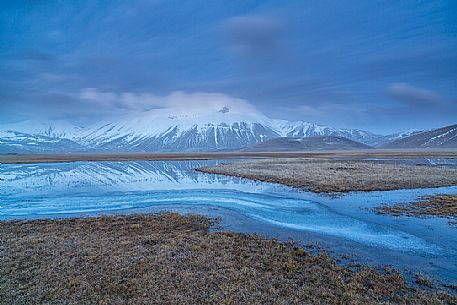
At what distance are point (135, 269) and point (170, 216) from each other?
9307mm

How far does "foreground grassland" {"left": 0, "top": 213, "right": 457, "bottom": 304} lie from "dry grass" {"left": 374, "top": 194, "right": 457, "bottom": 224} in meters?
11.9

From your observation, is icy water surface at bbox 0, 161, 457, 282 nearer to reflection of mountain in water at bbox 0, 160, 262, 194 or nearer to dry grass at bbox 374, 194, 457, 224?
reflection of mountain in water at bbox 0, 160, 262, 194

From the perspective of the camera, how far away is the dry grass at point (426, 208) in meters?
21.2

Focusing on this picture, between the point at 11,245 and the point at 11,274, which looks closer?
the point at 11,274

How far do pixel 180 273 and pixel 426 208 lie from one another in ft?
67.6

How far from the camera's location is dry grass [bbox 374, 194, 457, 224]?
21203 millimetres

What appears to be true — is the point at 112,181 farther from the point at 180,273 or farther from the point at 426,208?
the point at 426,208

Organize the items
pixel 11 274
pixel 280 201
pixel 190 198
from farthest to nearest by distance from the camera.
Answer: pixel 190 198 < pixel 280 201 < pixel 11 274

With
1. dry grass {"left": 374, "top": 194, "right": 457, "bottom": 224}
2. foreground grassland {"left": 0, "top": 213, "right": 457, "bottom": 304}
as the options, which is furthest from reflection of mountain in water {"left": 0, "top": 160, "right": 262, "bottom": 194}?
foreground grassland {"left": 0, "top": 213, "right": 457, "bottom": 304}

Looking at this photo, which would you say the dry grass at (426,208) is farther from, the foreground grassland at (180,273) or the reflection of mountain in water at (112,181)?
the reflection of mountain in water at (112,181)

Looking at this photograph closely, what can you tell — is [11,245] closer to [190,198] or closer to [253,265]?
[253,265]

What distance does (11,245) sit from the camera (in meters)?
14.8

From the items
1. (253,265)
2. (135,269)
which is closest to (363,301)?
(253,265)

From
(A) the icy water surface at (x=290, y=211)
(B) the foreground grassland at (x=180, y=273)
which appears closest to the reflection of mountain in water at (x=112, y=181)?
(A) the icy water surface at (x=290, y=211)
